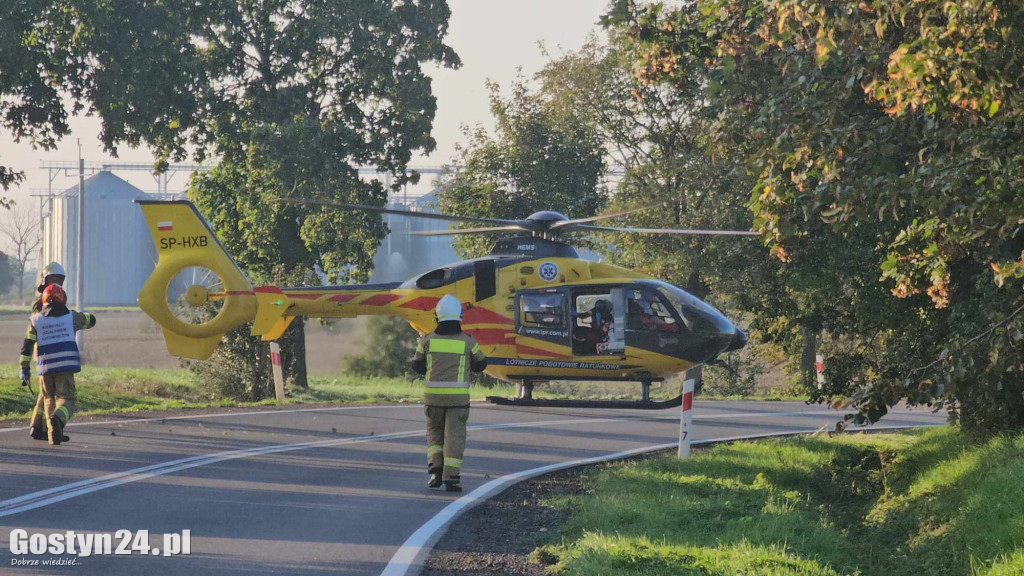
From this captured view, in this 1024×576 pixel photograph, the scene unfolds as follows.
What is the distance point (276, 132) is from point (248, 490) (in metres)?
19.9

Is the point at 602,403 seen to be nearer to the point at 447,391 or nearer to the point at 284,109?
the point at 447,391

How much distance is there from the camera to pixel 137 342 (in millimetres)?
62906

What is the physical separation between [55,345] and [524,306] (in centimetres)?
646

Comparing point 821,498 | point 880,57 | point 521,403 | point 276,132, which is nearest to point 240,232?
point 276,132

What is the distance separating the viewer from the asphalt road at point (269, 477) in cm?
754

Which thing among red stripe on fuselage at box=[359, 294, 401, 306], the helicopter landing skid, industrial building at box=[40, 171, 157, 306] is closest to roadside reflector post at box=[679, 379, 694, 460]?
the helicopter landing skid

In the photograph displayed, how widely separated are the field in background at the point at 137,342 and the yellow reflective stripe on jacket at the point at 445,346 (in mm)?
21148

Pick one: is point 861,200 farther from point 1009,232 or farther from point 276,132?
point 276,132

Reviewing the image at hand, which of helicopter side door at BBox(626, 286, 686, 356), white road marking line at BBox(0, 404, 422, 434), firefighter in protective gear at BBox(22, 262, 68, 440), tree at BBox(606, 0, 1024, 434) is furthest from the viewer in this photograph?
helicopter side door at BBox(626, 286, 686, 356)

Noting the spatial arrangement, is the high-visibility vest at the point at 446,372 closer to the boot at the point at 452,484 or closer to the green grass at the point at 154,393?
the boot at the point at 452,484

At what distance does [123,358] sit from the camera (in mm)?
54656

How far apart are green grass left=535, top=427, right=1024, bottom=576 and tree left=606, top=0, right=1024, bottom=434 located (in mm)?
957

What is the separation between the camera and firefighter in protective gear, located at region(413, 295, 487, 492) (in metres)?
10.5

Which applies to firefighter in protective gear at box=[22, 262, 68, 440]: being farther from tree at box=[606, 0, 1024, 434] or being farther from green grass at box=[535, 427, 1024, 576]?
tree at box=[606, 0, 1024, 434]
